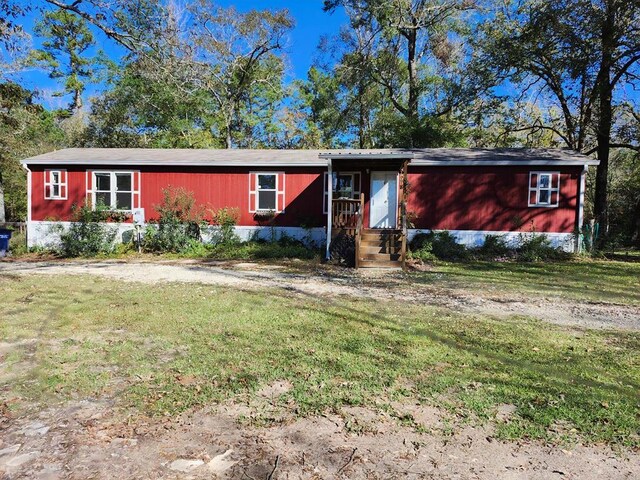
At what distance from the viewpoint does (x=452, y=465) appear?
2.55 m

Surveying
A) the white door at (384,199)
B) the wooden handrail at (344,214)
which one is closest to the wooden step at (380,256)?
the wooden handrail at (344,214)

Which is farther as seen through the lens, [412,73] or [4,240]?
[412,73]

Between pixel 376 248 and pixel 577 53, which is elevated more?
pixel 577 53

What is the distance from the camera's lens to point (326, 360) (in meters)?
4.23

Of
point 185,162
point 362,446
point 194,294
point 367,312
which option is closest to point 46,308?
point 194,294

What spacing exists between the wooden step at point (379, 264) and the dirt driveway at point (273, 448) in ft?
26.3

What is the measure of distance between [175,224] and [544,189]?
1240cm

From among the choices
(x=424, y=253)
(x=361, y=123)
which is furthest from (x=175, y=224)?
(x=361, y=123)

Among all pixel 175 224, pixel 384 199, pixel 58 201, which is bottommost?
pixel 175 224

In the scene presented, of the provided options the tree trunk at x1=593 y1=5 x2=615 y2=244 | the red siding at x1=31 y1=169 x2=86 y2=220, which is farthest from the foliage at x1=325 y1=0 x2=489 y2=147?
the red siding at x1=31 y1=169 x2=86 y2=220

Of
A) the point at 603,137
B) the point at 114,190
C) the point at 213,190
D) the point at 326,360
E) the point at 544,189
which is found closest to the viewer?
the point at 326,360

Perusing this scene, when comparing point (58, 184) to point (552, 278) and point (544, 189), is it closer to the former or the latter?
point (552, 278)

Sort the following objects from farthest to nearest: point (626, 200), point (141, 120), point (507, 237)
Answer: point (141, 120) < point (626, 200) < point (507, 237)

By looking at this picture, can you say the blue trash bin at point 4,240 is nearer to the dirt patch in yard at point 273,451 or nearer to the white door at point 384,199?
the white door at point 384,199
